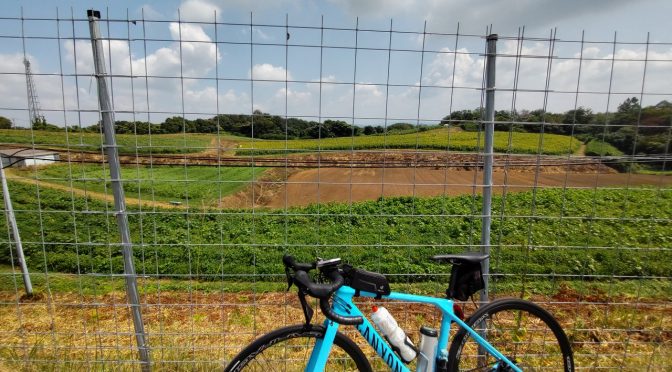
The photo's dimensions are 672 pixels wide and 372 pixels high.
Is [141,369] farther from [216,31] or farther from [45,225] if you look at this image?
[45,225]

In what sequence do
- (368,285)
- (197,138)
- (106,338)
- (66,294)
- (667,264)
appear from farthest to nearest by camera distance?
(667,264)
(66,294)
(106,338)
(197,138)
(368,285)

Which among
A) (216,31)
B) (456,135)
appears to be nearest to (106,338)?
(216,31)

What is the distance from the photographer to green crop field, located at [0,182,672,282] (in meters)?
7.77

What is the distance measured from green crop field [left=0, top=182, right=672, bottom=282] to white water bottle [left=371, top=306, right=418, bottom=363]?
3660 mm

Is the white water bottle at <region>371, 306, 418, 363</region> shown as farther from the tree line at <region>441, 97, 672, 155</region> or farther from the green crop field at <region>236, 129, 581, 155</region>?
the tree line at <region>441, 97, 672, 155</region>

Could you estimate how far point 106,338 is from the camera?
459cm

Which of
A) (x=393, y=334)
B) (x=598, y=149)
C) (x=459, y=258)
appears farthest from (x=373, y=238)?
(x=393, y=334)

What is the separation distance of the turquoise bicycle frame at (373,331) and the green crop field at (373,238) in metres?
3.63

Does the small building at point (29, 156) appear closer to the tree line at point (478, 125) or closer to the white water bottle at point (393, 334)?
the tree line at point (478, 125)

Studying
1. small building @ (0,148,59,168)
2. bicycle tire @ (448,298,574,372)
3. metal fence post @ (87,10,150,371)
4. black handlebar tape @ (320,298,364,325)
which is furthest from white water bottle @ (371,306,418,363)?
small building @ (0,148,59,168)

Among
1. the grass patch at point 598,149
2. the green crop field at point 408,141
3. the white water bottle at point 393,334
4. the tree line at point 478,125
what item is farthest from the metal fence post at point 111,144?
the grass patch at point 598,149

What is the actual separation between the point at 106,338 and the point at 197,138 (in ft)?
9.78

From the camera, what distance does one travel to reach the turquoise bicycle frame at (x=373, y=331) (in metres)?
2.05

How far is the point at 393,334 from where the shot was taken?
219 centimetres
